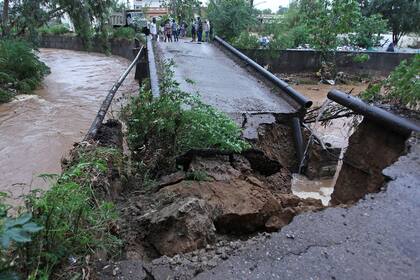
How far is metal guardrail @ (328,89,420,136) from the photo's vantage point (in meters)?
4.33

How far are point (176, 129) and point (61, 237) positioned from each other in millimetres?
2461

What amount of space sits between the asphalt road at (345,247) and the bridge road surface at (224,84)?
3.79 meters

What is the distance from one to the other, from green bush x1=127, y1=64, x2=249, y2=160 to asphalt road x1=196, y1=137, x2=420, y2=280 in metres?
1.63

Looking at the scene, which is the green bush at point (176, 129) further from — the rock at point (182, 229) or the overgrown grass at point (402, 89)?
the overgrown grass at point (402, 89)

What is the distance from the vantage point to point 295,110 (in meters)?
6.96

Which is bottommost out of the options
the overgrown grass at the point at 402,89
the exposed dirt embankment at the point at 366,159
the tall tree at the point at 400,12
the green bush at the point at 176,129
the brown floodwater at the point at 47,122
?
the brown floodwater at the point at 47,122

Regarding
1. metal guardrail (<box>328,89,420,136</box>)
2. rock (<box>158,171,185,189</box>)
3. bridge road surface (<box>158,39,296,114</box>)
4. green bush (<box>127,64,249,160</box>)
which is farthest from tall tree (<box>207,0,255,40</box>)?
rock (<box>158,171,185,189</box>)

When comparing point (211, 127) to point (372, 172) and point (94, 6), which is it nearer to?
point (372, 172)

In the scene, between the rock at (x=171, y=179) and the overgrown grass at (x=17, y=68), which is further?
the overgrown grass at (x=17, y=68)

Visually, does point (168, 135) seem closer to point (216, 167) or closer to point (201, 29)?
point (216, 167)

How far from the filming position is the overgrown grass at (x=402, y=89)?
191 inches

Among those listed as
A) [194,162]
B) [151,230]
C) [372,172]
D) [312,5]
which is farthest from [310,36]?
[151,230]

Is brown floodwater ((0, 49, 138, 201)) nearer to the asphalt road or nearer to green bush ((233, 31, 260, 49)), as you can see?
the asphalt road

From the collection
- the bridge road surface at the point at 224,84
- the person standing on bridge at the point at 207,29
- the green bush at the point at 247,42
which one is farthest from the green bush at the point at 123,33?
the bridge road surface at the point at 224,84
